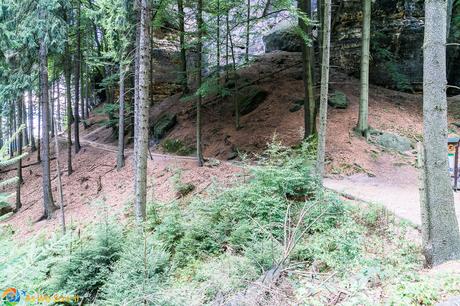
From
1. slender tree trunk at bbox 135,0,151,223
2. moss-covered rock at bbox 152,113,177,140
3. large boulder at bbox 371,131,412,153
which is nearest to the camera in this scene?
slender tree trunk at bbox 135,0,151,223

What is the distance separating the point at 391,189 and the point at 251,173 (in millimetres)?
4084

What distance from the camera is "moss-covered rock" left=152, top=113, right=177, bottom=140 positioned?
17.7 metres

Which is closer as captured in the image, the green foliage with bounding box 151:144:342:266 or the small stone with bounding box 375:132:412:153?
the green foliage with bounding box 151:144:342:266

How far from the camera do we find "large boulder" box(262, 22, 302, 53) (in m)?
21.8

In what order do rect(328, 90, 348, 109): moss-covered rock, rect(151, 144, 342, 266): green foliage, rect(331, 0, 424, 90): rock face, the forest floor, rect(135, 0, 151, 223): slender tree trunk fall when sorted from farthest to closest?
rect(331, 0, 424, 90): rock face, rect(328, 90, 348, 109): moss-covered rock, the forest floor, rect(135, 0, 151, 223): slender tree trunk, rect(151, 144, 342, 266): green foliage

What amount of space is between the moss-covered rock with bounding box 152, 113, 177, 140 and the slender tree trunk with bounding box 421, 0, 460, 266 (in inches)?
593

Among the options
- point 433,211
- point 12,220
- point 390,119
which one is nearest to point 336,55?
point 390,119

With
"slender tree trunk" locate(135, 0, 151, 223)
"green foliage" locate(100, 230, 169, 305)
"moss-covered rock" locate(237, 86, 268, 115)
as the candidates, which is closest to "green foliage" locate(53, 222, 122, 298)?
"green foliage" locate(100, 230, 169, 305)

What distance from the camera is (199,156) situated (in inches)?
478

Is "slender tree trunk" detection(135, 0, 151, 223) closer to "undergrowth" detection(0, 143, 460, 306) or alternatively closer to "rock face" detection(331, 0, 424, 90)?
"undergrowth" detection(0, 143, 460, 306)

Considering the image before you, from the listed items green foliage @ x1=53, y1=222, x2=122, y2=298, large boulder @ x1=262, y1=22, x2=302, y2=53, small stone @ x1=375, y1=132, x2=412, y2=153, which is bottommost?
green foliage @ x1=53, y1=222, x2=122, y2=298

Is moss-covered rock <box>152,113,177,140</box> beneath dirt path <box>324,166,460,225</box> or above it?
above

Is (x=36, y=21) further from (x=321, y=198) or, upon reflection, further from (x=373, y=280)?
(x=373, y=280)

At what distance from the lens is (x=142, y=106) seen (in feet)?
→ 23.9
